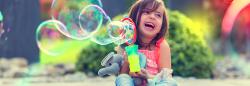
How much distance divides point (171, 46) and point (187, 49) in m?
0.26

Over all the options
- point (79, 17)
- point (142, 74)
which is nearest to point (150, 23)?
point (142, 74)

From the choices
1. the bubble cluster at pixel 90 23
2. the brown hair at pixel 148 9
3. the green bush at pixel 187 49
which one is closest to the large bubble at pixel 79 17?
the bubble cluster at pixel 90 23

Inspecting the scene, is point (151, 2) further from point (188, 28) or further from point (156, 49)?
point (188, 28)

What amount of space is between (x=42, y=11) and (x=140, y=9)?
14.4 ft

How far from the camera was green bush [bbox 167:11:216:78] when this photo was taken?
9141mm

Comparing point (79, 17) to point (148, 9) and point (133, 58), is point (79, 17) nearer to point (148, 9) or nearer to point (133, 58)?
point (148, 9)

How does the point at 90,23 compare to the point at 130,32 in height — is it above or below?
above

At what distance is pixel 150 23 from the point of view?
4.79 metres

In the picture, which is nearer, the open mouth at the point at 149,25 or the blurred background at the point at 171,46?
the open mouth at the point at 149,25

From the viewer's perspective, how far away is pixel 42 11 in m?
9.03

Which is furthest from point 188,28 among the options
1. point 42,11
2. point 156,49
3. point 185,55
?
point 156,49

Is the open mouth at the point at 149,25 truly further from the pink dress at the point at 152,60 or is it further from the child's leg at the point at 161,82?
the child's leg at the point at 161,82

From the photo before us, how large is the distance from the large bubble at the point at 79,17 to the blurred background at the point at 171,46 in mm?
2816

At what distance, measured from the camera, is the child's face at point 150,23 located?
15.7 ft
